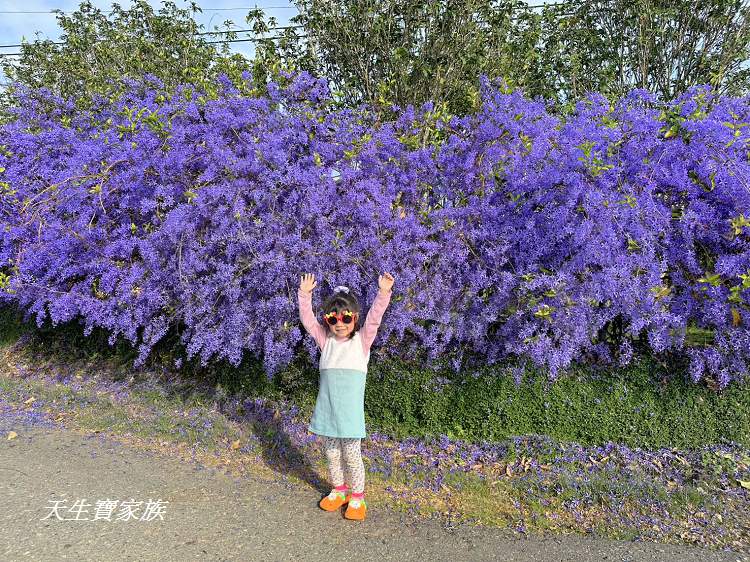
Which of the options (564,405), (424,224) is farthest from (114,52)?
(564,405)

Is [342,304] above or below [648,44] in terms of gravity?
below

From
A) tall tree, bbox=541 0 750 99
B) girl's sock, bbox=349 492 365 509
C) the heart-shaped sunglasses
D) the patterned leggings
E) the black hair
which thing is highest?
tall tree, bbox=541 0 750 99

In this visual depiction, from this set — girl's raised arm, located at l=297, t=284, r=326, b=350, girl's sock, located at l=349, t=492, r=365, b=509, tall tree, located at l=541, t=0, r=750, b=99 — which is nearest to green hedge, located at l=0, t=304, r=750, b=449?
girl's raised arm, located at l=297, t=284, r=326, b=350

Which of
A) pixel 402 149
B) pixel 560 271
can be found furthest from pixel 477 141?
pixel 560 271

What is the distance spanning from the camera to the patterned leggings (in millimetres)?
3213

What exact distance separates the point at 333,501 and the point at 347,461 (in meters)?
0.31

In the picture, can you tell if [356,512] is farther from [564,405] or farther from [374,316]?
[564,405]

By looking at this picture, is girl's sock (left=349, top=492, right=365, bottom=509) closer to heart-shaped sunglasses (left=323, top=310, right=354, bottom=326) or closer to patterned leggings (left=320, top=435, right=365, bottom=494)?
patterned leggings (left=320, top=435, right=365, bottom=494)

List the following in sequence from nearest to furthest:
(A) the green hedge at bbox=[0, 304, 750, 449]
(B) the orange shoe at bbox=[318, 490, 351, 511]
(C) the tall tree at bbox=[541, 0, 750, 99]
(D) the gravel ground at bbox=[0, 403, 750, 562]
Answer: (D) the gravel ground at bbox=[0, 403, 750, 562], (B) the orange shoe at bbox=[318, 490, 351, 511], (A) the green hedge at bbox=[0, 304, 750, 449], (C) the tall tree at bbox=[541, 0, 750, 99]

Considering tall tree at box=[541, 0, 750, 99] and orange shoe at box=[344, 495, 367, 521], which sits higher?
tall tree at box=[541, 0, 750, 99]

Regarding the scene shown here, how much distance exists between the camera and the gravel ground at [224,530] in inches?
112

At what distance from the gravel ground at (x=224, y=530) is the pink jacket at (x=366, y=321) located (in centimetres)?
105

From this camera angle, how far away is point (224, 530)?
305 cm

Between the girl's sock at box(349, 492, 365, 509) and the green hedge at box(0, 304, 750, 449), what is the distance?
1.01 metres
